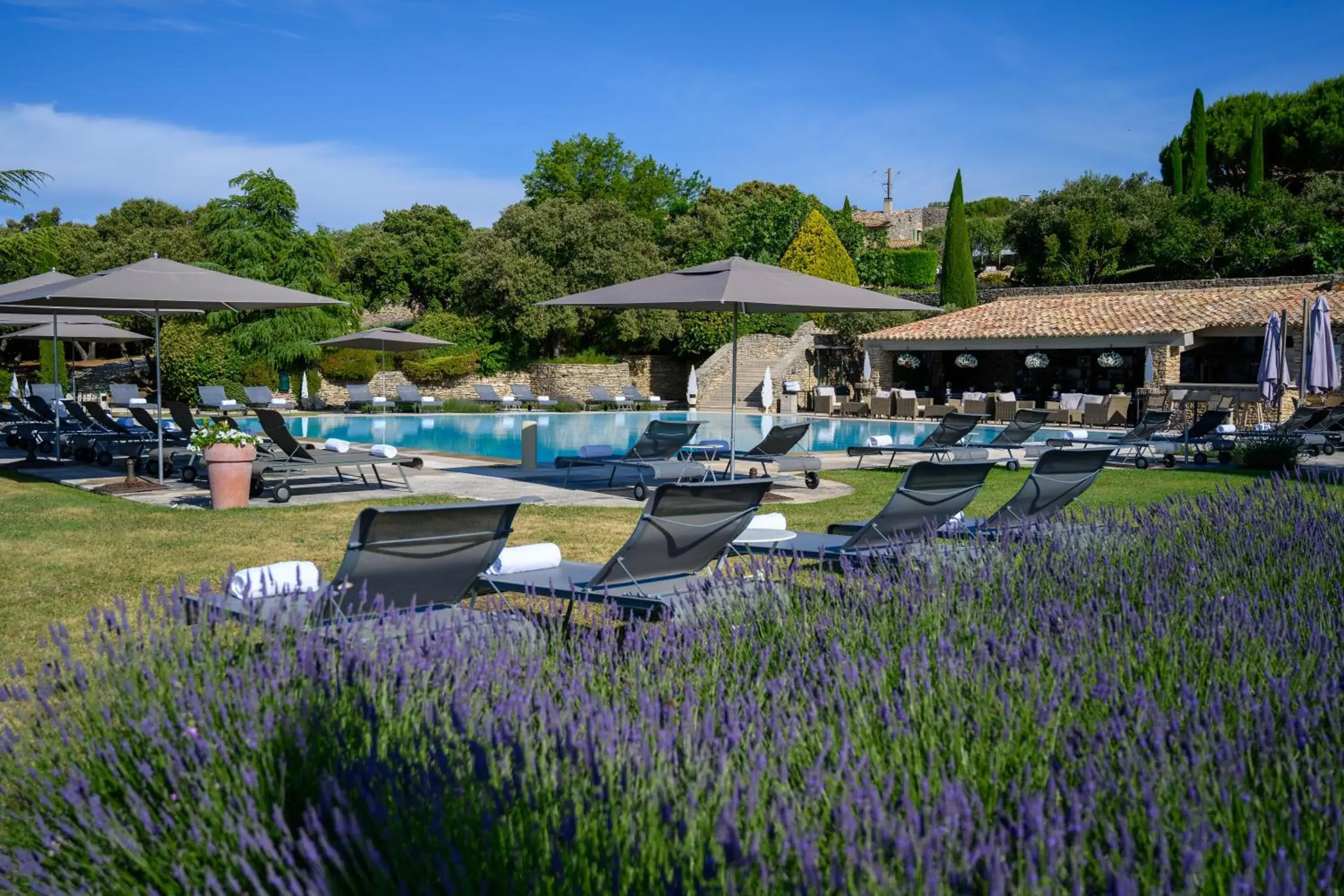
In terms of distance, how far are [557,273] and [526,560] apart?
32.1 m

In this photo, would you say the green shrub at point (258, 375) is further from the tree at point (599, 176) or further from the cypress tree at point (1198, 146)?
the cypress tree at point (1198, 146)

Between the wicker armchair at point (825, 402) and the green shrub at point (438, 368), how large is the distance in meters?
11.2

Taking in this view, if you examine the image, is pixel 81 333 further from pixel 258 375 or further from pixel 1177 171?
pixel 1177 171

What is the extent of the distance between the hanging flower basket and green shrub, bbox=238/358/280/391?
1913 cm

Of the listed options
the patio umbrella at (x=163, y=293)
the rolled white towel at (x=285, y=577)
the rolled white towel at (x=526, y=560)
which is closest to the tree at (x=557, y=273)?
the patio umbrella at (x=163, y=293)

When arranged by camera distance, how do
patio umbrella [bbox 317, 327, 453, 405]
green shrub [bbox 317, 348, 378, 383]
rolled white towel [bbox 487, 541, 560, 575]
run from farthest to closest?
green shrub [bbox 317, 348, 378, 383] < patio umbrella [bbox 317, 327, 453, 405] < rolled white towel [bbox 487, 541, 560, 575]

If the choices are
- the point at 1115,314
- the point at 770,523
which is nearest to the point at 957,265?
the point at 1115,314

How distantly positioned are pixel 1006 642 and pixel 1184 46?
4601 cm

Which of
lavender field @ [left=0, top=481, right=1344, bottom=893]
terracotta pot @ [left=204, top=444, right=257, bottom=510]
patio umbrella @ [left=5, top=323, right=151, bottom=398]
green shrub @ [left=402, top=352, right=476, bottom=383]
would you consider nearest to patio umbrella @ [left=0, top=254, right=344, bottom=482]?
terracotta pot @ [left=204, top=444, right=257, bottom=510]

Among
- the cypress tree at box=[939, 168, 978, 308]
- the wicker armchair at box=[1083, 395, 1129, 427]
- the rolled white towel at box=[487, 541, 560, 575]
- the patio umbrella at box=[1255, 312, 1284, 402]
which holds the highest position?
the cypress tree at box=[939, 168, 978, 308]

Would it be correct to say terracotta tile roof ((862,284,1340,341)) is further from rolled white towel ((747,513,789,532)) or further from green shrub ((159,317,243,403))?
rolled white towel ((747,513,789,532))

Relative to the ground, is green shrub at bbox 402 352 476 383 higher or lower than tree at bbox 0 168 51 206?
lower

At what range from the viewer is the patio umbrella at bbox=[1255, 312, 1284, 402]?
55.7ft

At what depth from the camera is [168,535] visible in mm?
7961
